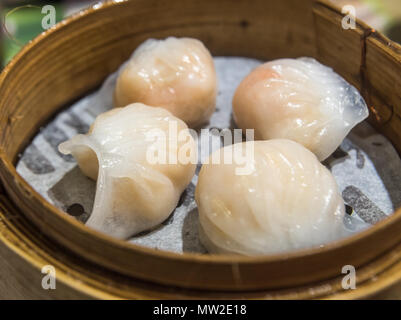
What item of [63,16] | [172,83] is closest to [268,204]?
[172,83]

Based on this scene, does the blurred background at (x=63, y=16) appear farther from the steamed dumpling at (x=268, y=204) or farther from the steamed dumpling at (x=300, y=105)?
the steamed dumpling at (x=268, y=204)

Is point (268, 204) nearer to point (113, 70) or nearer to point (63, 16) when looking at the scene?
point (113, 70)

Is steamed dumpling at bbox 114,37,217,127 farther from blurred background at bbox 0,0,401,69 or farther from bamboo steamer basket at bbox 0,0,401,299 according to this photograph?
blurred background at bbox 0,0,401,69

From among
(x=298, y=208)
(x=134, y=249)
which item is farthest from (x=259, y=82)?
(x=134, y=249)

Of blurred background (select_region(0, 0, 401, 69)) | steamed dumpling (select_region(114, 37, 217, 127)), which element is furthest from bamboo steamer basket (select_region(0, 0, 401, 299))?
blurred background (select_region(0, 0, 401, 69))
